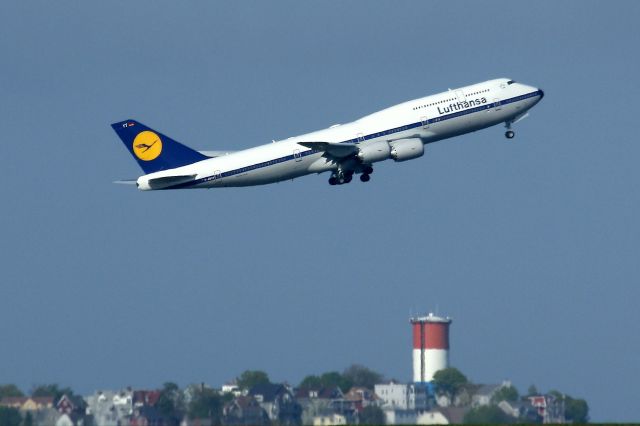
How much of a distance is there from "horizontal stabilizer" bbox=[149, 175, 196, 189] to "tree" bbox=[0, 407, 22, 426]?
1729 cm

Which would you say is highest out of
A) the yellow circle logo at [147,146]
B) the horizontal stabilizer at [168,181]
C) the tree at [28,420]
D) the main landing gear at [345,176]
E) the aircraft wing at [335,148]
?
the yellow circle logo at [147,146]

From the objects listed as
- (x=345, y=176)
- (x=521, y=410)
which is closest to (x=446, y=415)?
(x=521, y=410)

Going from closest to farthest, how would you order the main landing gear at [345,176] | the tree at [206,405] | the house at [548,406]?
the tree at [206,405], the main landing gear at [345,176], the house at [548,406]

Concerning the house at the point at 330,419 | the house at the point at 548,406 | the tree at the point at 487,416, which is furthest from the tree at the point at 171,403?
the house at the point at 548,406

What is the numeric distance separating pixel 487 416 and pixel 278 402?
18600 mm

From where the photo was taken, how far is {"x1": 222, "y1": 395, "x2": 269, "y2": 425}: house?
91562 millimetres


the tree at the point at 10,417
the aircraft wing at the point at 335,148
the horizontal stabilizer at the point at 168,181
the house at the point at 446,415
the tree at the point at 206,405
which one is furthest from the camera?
the aircraft wing at the point at 335,148

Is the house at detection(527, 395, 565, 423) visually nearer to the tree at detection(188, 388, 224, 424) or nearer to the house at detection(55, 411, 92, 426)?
the tree at detection(188, 388, 224, 424)

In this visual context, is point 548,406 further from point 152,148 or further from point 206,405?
point 152,148

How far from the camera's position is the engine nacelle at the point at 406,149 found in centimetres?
10075

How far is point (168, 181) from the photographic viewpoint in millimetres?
98688

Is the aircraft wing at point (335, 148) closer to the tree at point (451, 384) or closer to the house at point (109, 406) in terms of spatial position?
the house at point (109, 406)

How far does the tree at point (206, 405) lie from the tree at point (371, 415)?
9.56 m

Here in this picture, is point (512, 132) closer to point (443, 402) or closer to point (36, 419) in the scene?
point (443, 402)
